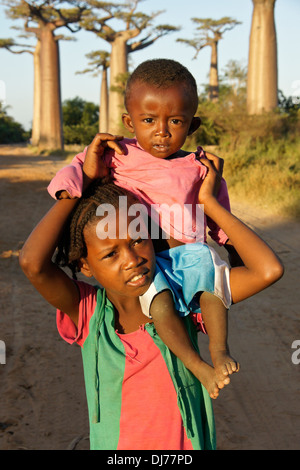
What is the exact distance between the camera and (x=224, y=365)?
1280mm

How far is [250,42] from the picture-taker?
54.5ft

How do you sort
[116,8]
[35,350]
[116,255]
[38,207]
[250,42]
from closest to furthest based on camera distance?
1. [116,255]
2. [35,350]
3. [38,207]
4. [250,42]
5. [116,8]

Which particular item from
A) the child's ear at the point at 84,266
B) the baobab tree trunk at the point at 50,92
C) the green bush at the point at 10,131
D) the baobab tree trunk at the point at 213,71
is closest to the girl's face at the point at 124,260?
the child's ear at the point at 84,266

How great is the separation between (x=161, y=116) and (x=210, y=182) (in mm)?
234

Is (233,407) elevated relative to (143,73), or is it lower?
lower

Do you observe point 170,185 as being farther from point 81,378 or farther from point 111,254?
point 81,378

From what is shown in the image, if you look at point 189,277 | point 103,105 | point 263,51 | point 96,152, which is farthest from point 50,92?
point 189,277

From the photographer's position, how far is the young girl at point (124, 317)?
1354 mm

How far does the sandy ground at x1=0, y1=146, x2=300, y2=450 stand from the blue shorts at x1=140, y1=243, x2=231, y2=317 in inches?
60.2

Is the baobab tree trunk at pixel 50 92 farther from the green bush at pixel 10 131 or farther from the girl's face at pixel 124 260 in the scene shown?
the girl's face at pixel 124 260

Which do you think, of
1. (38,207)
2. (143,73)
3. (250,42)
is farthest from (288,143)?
(143,73)

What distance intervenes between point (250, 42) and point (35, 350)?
15.2 m

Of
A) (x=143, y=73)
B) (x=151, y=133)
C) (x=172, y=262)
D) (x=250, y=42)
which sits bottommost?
(x=172, y=262)
